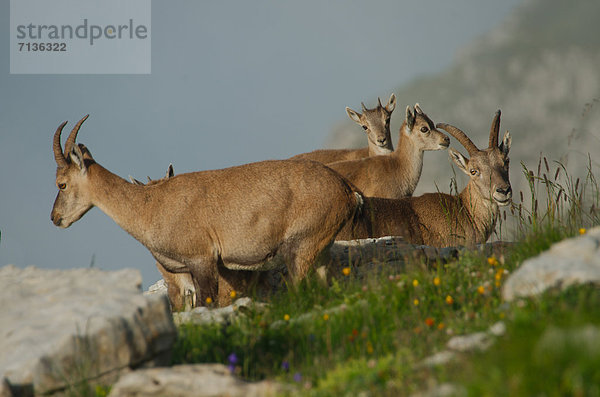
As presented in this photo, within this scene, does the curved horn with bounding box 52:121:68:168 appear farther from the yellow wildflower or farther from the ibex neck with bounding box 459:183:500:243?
the ibex neck with bounding box 459:183:500:243

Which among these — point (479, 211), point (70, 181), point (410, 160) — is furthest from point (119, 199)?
point (410, 160)

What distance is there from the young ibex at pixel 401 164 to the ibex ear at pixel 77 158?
6638 mm

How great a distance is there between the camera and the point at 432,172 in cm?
9381

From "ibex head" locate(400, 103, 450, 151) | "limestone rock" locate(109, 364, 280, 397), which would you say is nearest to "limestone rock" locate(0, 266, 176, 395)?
"limestone rock" locate(109, 364, 280, 397)

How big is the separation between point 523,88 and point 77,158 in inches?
3767

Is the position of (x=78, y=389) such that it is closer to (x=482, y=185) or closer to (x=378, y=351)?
(x=378, y=351)

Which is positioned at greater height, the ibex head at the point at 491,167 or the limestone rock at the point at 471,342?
the ibex head at the point at 491,167

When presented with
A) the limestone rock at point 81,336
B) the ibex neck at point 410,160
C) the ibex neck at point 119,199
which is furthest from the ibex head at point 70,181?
the ibex neck at point 410,160

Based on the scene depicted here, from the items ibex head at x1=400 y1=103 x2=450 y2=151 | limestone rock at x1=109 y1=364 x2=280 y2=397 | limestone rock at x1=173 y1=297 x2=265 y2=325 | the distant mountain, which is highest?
the distant mountain

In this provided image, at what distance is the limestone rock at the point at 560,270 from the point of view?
5.09 m

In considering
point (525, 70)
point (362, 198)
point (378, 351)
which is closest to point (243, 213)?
point (362, 198)

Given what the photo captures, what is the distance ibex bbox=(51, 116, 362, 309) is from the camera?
9.21 metres

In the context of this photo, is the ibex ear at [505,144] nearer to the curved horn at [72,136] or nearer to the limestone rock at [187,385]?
the curved horn at [72,136]

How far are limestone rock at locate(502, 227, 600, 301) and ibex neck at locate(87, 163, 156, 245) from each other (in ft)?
19.8
